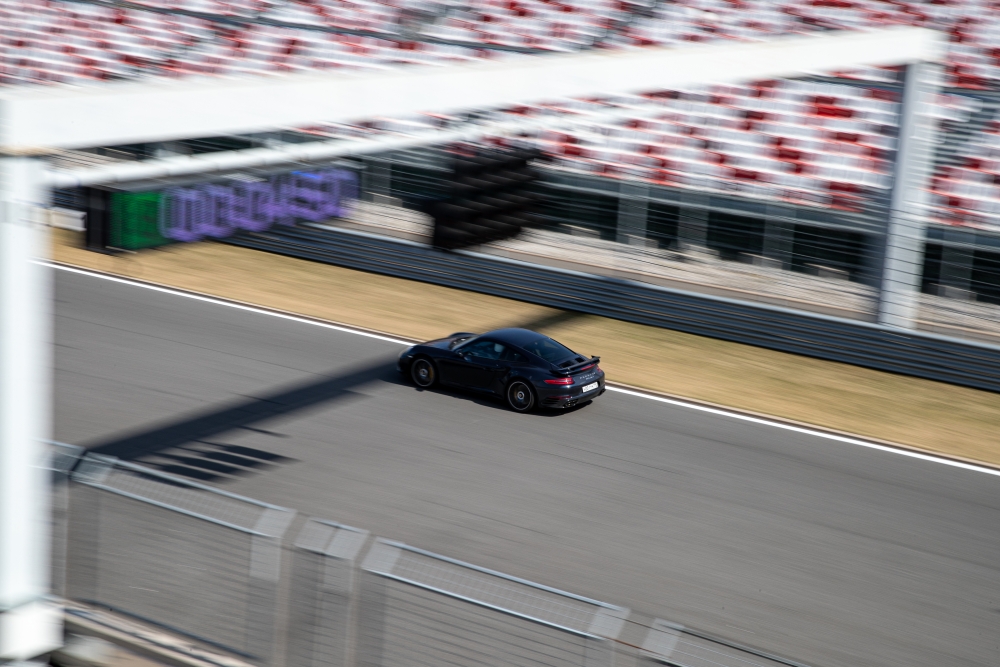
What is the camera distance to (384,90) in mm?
9977

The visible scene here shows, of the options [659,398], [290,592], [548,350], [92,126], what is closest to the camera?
[290,592]

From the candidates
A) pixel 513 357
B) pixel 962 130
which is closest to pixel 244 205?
pixel 513 357

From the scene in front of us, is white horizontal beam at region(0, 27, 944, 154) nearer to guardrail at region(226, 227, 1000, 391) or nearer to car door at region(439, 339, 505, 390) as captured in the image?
car door at region(439, 339, 505, 390)

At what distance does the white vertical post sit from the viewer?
6.73 meters

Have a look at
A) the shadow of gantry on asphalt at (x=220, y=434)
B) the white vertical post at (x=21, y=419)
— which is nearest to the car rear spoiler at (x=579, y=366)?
the shadow of gantry on asphalt at (x=220, y=434)

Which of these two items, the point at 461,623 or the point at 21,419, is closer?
the point at 461,623

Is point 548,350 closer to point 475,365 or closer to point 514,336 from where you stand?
point 514,336

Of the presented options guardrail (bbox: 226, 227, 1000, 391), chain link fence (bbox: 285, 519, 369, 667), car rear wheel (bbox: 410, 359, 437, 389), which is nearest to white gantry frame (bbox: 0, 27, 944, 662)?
chain link fence (bbox: 285, 519, 369, 667)

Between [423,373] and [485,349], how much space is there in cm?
102

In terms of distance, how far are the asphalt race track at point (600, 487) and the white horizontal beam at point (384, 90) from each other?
4.12 metres

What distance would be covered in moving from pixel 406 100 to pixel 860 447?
7450 millimetres

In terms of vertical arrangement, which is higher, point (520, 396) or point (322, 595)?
point (322, 595)

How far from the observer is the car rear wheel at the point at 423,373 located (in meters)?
14.8

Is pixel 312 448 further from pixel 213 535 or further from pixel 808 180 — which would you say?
pixel 808 180
